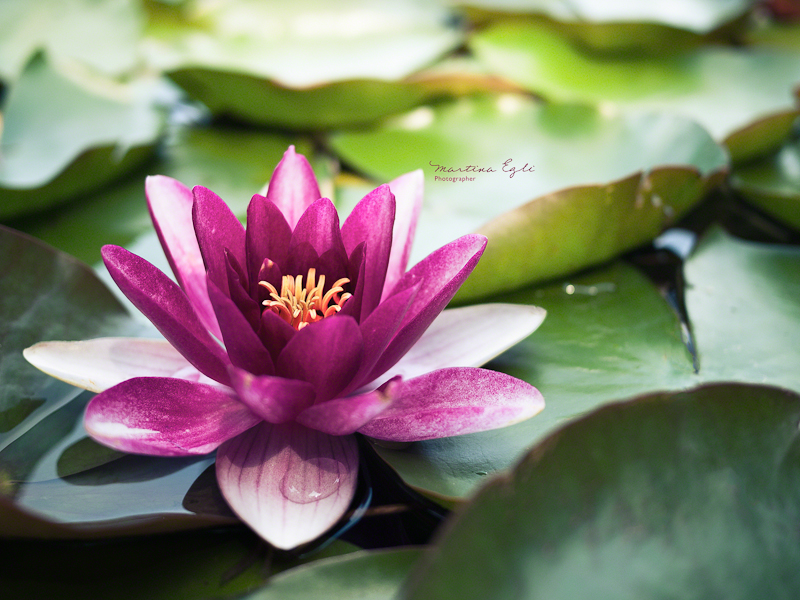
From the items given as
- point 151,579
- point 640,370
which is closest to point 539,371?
point 640,370

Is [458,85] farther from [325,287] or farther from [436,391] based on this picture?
[436,391]

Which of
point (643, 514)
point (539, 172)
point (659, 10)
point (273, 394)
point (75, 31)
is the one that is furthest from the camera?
point (659, 10)

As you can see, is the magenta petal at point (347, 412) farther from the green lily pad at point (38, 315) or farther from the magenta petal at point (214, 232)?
the green lily pad at point (38, 315)

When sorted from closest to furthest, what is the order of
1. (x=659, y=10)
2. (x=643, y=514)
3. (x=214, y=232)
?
(x=643, y=514), (x=214, y=232), (x=659, y=10)

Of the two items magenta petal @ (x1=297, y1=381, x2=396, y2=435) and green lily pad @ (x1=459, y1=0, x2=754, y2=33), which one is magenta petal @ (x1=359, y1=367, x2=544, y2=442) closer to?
magenta petal @ (x1=297, y1=381, x2=396, y2=435)

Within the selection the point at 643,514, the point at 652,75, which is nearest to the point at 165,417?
the point at 643,514

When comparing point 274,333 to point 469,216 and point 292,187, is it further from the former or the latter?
point 469,216
